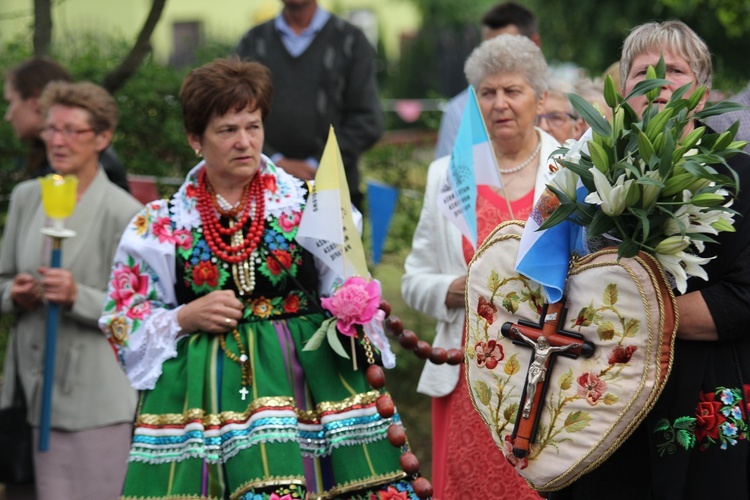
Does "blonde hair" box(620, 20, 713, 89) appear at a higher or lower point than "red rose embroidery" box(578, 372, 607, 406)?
higher

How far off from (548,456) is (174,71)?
542cm

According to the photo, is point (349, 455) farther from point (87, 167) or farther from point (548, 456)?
point (87, 167)

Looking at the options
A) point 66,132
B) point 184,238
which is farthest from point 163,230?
point 66,132

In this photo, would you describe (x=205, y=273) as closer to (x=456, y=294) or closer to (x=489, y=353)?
(x=456, y=294)

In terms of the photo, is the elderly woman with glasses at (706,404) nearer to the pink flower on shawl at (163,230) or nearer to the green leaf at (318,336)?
the green leaf at (318,336)

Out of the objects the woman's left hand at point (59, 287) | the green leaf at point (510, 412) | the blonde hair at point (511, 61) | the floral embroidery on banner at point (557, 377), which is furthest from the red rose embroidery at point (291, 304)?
the woman's left hand at point (59, 287)

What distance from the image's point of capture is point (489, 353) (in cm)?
382

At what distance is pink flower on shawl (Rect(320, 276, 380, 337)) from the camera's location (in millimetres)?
4332

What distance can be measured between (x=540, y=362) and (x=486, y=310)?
0.31 metres

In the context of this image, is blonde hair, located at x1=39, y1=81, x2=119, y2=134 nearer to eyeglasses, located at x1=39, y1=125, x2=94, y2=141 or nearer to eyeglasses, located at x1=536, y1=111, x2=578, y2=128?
eyeglasses, located at x1=39, y1=125, x2=94, y2=141

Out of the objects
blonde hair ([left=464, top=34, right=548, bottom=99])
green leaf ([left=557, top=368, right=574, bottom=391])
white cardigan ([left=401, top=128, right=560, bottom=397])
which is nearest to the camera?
green leaf ([left=557, top=368, right=574, bottom=391])

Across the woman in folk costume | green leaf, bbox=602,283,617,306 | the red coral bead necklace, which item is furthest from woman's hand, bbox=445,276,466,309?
green leaf, bbox=602,283,617,306

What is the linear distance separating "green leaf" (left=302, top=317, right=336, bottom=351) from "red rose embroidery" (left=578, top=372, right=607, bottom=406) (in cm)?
115

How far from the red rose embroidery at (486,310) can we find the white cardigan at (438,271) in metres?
1.14
